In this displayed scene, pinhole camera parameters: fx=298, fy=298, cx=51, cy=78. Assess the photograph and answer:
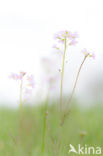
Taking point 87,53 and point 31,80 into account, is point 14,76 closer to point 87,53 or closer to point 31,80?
point 31,80

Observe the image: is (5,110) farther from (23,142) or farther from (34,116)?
(23,142)

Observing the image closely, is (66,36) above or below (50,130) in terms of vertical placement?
above

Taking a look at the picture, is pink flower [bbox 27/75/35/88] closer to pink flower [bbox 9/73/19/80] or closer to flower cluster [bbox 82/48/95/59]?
pink flower [bbox 9/73/19/80]

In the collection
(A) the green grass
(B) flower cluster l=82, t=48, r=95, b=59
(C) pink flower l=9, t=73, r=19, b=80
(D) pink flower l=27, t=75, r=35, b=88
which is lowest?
(A) the green grass

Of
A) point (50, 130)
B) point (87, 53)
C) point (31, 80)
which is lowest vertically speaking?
point (50, 130)

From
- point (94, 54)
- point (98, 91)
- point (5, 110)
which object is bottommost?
point (5, 110)

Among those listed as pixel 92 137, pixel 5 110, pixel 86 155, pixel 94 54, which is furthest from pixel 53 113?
pixel 94 54

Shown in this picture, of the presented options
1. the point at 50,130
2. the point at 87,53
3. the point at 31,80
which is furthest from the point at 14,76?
the point at 50,130

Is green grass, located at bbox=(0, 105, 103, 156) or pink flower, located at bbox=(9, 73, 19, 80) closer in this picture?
pink flower, located at bbox=(9, 73, 19, 80)

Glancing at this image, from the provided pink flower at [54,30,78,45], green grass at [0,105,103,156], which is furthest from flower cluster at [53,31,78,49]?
green grass at [0,105,103,156]
